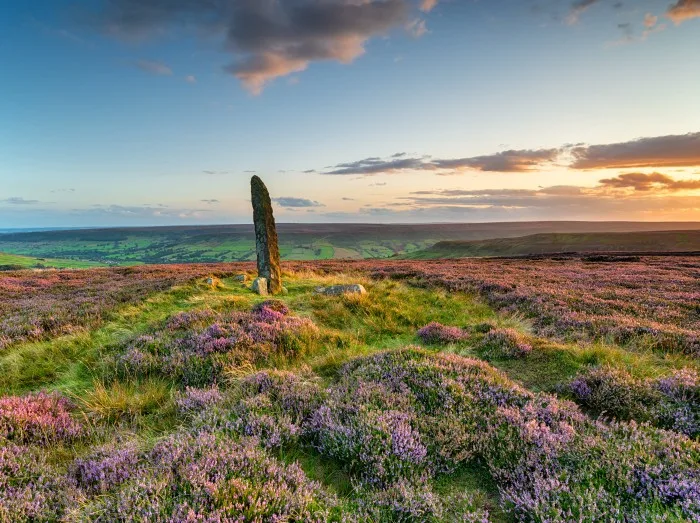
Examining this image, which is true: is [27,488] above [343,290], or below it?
above

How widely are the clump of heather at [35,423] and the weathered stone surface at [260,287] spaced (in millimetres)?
11180

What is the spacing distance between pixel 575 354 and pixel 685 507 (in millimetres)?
4984

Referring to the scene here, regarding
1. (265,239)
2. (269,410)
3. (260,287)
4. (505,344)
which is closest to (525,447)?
(269,410)

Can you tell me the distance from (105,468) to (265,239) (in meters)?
15.1

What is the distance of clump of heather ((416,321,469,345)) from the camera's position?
955 centimetres

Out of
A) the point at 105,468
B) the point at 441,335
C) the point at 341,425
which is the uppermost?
the point at 105,468

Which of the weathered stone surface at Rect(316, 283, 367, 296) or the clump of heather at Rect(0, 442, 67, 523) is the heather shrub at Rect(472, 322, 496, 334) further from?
the clump of heather at Rect(0, 442, 67, 523)

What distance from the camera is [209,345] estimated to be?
7.81m

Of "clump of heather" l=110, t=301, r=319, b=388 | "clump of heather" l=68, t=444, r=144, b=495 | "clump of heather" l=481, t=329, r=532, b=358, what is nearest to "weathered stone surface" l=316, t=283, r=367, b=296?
"clump of heather" l=110, t=301, r=319, b=388

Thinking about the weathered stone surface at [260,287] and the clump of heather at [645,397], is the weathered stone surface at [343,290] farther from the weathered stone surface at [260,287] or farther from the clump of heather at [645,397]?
the clump of heather at [645,397]

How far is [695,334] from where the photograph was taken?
9.09 metres

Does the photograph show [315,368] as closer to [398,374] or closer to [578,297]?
[398,374]

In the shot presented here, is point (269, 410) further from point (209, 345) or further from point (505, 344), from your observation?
point (505, 344)

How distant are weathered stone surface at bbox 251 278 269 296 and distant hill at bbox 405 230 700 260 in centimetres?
9082
